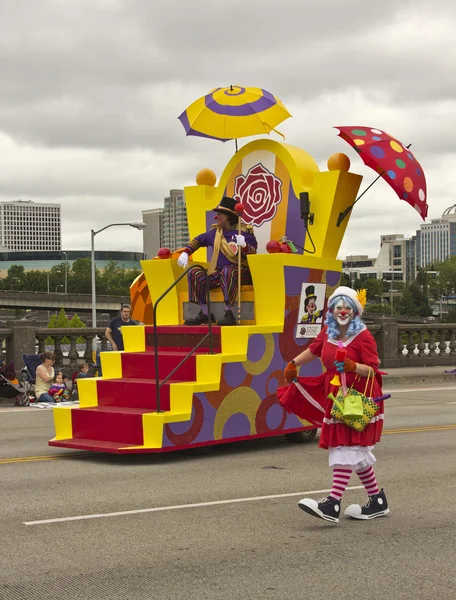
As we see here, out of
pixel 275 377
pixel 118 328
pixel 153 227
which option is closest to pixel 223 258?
pixel 275 377

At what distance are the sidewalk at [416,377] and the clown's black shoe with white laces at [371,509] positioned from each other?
1368 cm

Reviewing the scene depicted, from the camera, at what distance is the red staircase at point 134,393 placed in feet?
32.4

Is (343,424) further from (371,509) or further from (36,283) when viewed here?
(36,283)

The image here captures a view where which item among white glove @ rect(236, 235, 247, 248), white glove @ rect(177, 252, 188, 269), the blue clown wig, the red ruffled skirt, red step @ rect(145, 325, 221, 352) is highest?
white glove @ rect(236, 235, 247, 248)

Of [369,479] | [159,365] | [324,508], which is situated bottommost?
[324,508]

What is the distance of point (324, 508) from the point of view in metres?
A: 7.04

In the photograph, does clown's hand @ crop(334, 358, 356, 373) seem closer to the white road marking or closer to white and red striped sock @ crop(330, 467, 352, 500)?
white and red striped sock @ crop(330, 467, 352, 500)

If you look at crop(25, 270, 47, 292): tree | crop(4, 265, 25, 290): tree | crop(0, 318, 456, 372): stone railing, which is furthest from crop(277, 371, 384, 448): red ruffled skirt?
crop(4, 265, 25, 290): tree

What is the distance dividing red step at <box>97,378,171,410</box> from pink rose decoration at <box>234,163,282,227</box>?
8.93 ft

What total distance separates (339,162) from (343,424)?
5097 mm

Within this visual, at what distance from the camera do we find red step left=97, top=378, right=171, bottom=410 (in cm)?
1022

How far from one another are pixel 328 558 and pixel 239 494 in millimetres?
2138

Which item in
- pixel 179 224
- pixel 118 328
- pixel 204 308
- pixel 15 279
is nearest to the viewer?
pixel 204 308

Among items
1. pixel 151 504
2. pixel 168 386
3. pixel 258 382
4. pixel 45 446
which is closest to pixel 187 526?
pixel 151 504
